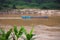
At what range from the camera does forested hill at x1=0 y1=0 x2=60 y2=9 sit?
152 ft

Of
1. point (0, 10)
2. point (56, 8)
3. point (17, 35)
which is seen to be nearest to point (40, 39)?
point (17, 35)

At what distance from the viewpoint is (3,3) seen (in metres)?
47.4

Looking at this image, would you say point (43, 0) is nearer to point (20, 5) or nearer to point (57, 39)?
point (20, 5)

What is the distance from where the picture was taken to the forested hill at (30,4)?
46375 mm

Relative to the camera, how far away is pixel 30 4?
48.3m

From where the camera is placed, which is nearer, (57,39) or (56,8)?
(57,39)

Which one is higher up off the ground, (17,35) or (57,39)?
(17,35)

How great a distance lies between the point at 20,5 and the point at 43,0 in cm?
576

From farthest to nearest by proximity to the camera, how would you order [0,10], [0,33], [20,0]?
[20,0] < [0,10] < [0,33]

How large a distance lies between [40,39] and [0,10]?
108 ft

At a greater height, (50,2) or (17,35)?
(17,35)

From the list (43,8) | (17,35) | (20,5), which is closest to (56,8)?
(43,8)

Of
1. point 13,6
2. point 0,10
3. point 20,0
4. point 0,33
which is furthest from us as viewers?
point 20,0

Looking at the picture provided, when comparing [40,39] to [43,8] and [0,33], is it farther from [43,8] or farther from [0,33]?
[43,8]
